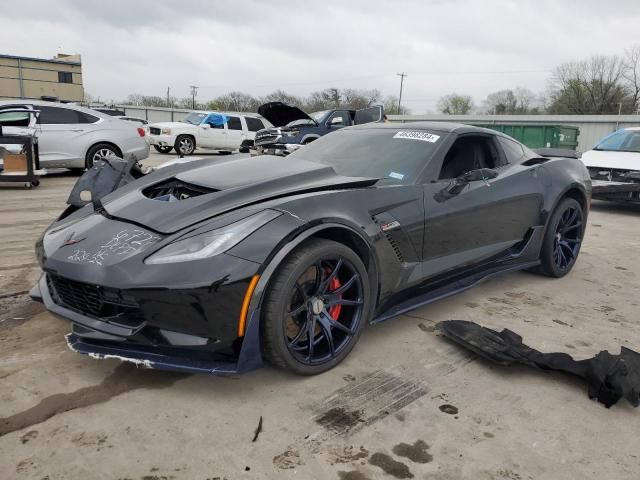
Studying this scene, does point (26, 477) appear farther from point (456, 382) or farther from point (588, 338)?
point (588, 338)

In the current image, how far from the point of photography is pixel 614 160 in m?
8.47

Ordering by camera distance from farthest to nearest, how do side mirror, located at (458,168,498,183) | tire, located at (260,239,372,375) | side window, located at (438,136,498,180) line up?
side window, located at (438,136,498,180), side mirror, located at (458,168,498,183), tire, located at (260,239,372,375)

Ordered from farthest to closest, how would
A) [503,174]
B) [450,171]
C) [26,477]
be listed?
[503,174]
[450,171]
[26,477]

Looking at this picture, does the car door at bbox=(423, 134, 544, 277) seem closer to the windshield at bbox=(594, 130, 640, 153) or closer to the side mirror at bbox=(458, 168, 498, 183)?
the side mirror at bbox=(458, 168, 498, 183)

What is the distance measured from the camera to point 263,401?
241 centimetres

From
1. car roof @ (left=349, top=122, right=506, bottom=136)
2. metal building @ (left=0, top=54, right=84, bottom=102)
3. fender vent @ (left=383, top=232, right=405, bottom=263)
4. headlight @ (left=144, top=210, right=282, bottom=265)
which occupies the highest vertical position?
metal building @ (left=0, top=54, right=84, bottom=102)

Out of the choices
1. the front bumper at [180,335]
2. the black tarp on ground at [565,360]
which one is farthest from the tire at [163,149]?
the front bumper at [180,335]

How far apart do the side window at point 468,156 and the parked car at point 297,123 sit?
28.5 ft

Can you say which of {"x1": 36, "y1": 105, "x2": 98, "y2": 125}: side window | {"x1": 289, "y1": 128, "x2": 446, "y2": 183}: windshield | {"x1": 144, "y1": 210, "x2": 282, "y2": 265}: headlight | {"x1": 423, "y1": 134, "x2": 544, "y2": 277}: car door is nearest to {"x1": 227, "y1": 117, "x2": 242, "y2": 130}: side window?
{"x1": 36, "y1": 105, "x2": 98, "y2": 125}: side window

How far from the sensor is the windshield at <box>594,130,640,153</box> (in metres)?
8.89

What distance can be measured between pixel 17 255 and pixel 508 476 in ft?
14.6

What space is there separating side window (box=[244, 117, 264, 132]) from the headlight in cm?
1754

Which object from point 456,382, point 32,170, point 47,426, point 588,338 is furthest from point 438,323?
point 32,170

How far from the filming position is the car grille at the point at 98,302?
228 cm
